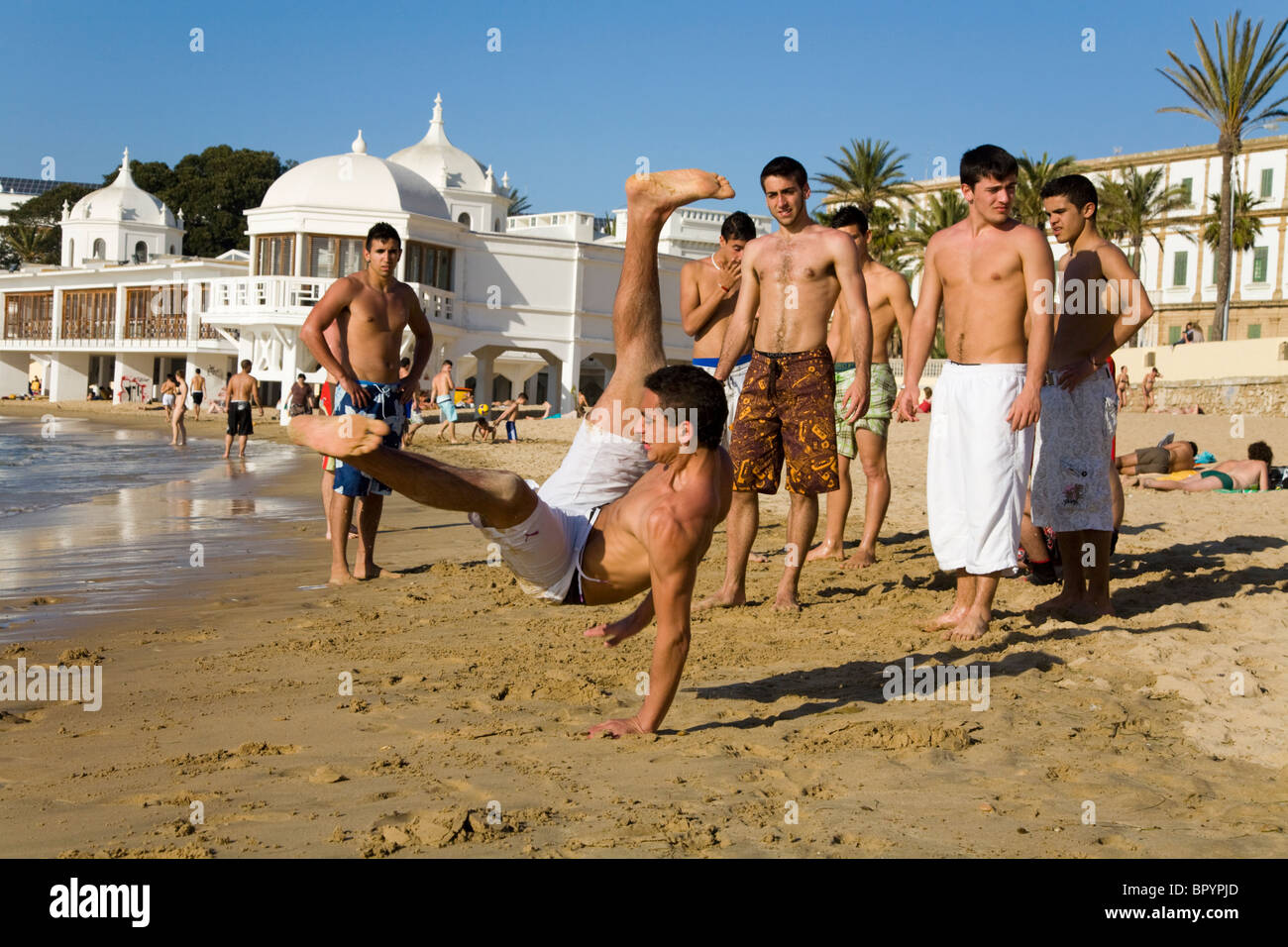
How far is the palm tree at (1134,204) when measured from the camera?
54562 millimetres

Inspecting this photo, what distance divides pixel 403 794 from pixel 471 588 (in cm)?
351

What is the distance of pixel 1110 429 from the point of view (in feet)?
19.8

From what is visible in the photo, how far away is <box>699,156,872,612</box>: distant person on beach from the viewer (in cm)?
594

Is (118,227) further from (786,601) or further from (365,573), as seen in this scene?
(786,601)

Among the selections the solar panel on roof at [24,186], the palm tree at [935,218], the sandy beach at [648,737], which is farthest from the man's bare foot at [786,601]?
the solar panel on roof at [24,186]

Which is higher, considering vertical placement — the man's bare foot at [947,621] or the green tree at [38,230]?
the green tree at [38,230]

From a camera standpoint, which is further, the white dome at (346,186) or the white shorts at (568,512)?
the white dome at (346,186)

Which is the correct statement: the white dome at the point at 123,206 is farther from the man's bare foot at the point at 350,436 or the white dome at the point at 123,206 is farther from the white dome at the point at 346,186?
the man's bare foot at the point at 350,436

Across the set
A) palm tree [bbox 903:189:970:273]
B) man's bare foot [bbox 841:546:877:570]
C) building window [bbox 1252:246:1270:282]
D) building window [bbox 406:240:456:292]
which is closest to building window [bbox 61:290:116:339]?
building window [bbox 406:240:456:292]

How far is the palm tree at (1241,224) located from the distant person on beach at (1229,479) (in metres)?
48.6

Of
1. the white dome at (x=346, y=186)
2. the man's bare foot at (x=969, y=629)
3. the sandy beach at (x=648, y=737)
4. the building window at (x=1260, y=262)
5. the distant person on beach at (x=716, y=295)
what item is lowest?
the sandy beach at (x=648, y=737)

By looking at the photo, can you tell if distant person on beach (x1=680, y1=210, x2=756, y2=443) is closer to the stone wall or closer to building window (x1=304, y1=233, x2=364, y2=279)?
the stone wall

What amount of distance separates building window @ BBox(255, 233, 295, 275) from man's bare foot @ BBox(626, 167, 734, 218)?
33251mm
